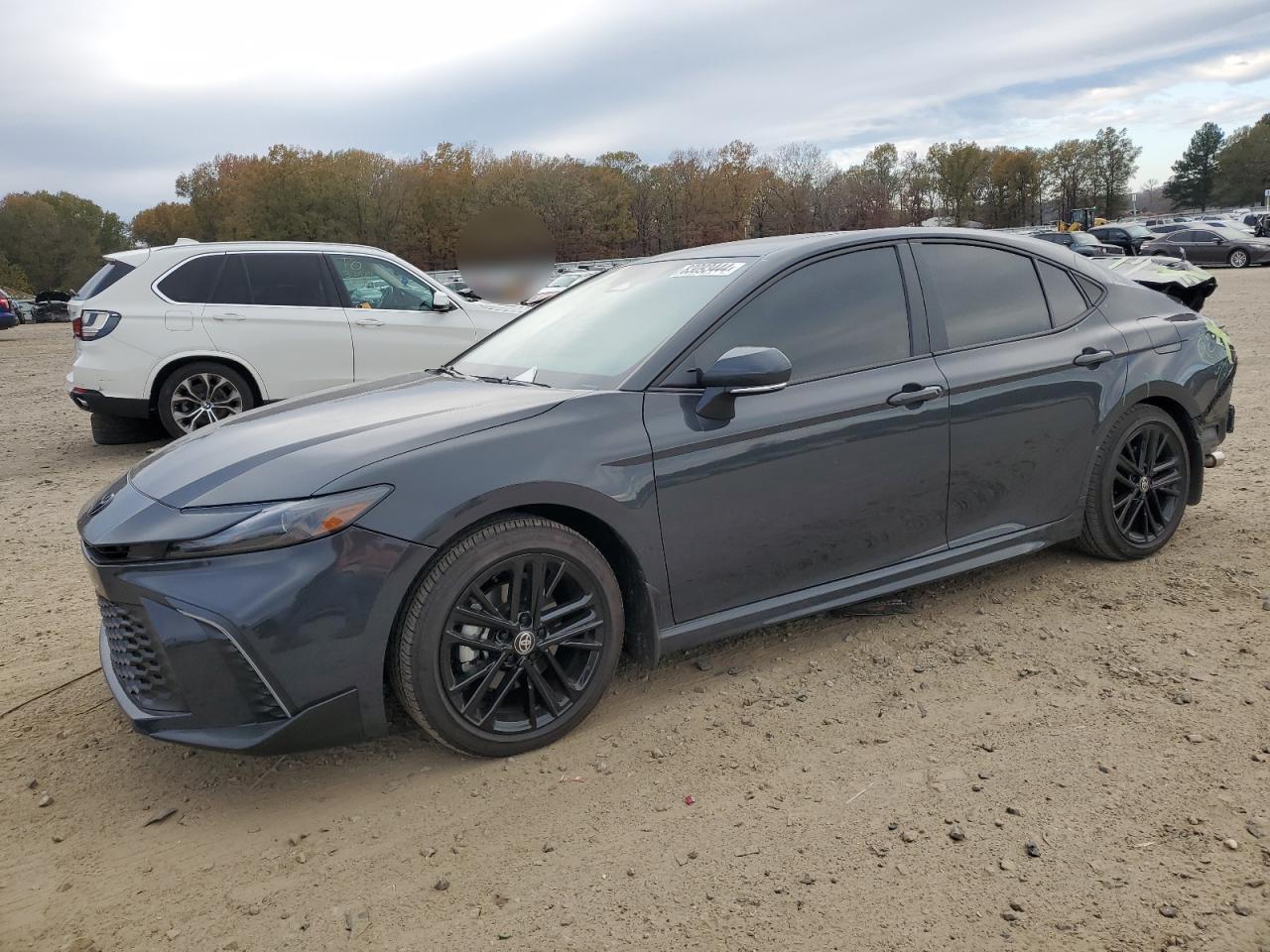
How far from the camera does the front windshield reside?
11.5ft

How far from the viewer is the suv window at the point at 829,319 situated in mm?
3484

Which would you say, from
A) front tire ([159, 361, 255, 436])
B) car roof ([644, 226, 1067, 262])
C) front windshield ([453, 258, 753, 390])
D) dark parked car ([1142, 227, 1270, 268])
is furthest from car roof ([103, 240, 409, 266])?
dark parked car ([1142, 227, 1270, 268])

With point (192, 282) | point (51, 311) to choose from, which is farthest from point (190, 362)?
point (51, 311)

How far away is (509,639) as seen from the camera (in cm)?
298

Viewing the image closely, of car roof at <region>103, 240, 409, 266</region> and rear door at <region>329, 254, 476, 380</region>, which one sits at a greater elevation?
car roof at <region>103, 240, 409, 266</region>

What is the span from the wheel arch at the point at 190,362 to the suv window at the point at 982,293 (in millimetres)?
6418

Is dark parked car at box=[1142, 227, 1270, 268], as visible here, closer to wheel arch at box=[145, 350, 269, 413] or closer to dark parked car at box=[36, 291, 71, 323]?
wheel arch at box=[145, 350, 269, 413]

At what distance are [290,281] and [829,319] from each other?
6466mm

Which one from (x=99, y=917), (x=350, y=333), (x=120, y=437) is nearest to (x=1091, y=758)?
(x=99, y=917)

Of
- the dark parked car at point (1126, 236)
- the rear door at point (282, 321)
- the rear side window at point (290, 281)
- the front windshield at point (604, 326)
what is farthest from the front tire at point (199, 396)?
the dark parked car at point (1126, 236)

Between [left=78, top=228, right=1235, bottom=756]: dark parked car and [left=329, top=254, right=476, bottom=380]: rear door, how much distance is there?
463 cm

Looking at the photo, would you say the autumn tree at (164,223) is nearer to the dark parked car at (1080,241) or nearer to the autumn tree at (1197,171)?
the dark parked car at (1080,241)

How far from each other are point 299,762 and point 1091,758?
247 cm

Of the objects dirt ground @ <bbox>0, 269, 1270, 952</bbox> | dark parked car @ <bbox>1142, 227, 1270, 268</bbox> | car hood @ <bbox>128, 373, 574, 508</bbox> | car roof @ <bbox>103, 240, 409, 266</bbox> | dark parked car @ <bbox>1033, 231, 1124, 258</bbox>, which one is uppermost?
car roof @ <bbox>103, 240, 409, 266</bbox>
